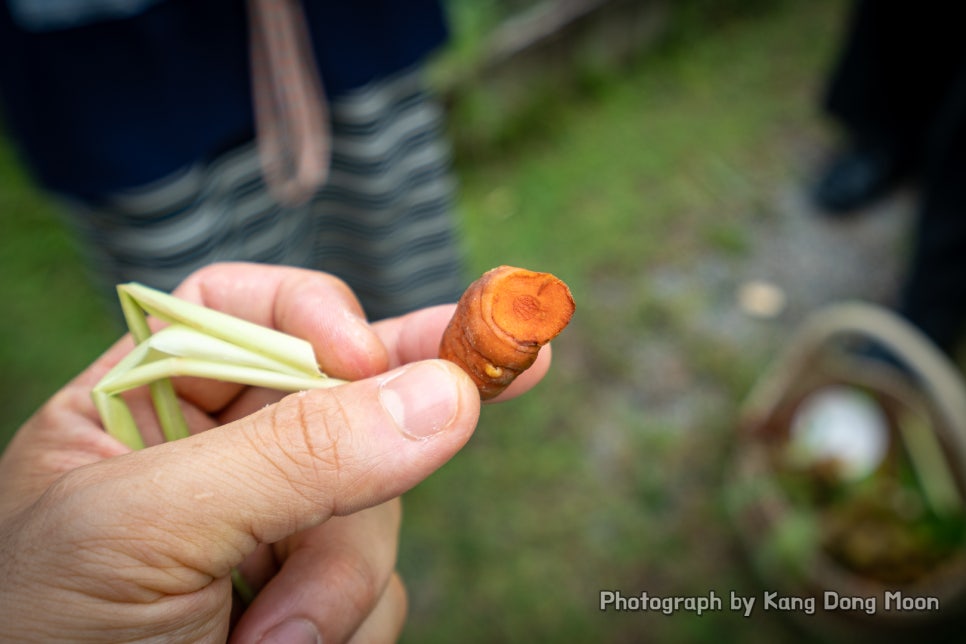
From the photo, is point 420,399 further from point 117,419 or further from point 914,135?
point 914,135

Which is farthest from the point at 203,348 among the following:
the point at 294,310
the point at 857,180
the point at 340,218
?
the point at 857,180

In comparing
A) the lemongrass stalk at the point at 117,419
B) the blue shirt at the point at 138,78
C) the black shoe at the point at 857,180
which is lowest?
the black shoe at the point at 857,180

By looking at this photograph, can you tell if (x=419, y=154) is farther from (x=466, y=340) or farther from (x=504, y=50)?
(x=504, y=50)

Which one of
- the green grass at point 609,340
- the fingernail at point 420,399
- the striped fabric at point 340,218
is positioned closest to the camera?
the fingernail at point 420,399

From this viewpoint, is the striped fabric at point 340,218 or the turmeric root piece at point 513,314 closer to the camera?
the turmeric root piece at point 513,314

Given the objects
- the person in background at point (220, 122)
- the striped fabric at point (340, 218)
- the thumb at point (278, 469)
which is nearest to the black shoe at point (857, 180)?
the striped fabric at point (340, 218)

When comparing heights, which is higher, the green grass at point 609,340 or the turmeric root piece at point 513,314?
the turmeric root piece at point 513,314

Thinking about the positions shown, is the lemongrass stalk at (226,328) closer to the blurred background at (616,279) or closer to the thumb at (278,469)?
the thumb at (278,469)

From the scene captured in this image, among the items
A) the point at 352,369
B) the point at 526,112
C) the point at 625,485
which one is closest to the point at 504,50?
the point at 526,112
